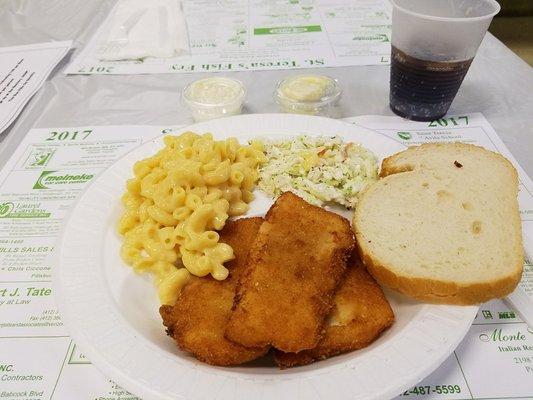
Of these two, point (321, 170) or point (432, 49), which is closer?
point (321, 170)

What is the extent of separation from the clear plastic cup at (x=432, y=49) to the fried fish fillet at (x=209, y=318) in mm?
1133

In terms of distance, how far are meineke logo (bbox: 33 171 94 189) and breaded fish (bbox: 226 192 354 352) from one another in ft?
3.07

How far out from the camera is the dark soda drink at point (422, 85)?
1.86 m

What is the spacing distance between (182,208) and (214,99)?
2.84 ft

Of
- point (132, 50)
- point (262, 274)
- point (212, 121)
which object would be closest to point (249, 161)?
point (212, 121)

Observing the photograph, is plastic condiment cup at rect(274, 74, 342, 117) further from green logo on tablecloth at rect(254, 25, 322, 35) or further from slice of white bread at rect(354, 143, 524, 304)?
green logo on tablecloth at rect(254, 25, 322, 35)

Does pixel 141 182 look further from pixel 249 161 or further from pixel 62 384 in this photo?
pixel 62 384

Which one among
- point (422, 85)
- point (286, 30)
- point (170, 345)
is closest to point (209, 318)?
point (170, 345)

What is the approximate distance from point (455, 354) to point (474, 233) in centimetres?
35

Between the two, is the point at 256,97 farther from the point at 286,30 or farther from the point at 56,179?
the point at 56,179

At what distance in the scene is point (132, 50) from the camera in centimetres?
268

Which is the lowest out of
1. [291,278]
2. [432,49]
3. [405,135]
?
[405,135]

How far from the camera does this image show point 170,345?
1127 mm

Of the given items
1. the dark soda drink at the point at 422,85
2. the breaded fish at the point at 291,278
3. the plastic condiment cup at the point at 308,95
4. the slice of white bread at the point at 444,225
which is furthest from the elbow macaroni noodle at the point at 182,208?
the dark soda drink at the point at 422,85
